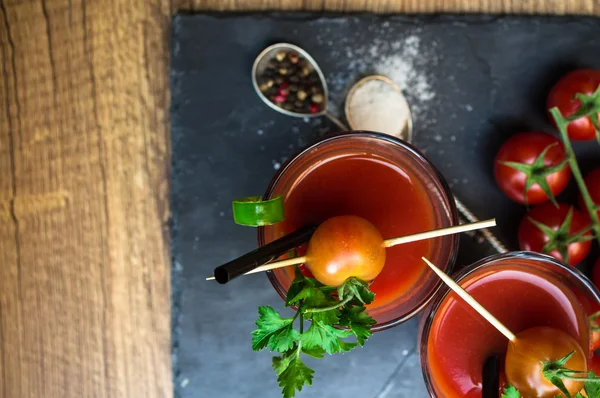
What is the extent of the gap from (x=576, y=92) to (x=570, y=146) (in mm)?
107

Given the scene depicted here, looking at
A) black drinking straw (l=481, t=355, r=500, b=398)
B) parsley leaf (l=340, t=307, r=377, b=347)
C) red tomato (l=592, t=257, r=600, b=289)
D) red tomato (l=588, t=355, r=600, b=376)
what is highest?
parsley leaf (l=340, t=307, r=377, b=347)

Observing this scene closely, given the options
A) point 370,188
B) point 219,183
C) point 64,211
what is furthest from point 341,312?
point 64,211

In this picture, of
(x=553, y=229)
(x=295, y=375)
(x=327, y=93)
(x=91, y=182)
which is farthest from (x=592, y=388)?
(x=91, y=182)

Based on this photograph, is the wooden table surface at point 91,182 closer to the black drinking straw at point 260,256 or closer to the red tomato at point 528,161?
the red tomato at point 528,161

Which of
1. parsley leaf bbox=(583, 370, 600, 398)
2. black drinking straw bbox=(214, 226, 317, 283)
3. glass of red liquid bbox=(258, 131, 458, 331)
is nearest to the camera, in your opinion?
black drinking straw bbox=(214, 226, 317, 283)

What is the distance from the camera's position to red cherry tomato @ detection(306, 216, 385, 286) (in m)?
0.75

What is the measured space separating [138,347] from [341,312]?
1.73 ft

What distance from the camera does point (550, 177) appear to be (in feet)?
3.28

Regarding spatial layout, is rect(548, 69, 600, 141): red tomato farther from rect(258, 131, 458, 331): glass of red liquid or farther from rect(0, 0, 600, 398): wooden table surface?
rect(258, 131, 458, 331): glass of red liquid

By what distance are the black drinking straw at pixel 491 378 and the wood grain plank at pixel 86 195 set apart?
23.6 inches

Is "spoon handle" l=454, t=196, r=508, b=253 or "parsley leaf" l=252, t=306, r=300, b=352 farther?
"spoon handle" l=454, t=196, r=508, b=253

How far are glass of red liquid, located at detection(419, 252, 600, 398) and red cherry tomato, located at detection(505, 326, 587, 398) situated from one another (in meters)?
0.05

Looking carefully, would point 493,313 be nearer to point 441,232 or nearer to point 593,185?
point 441,232

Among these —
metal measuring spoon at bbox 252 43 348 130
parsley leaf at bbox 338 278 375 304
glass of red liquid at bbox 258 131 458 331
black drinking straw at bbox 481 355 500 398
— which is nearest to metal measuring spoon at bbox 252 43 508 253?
metal measuring spoon at bbox 252 43 348 130
